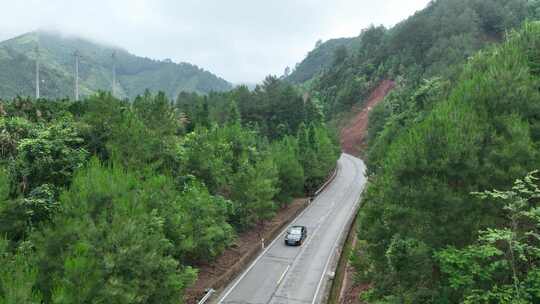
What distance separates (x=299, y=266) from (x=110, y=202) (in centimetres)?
1661

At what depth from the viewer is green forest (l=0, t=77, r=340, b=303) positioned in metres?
12.4

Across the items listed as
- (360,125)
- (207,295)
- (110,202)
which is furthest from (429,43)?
(110,202)

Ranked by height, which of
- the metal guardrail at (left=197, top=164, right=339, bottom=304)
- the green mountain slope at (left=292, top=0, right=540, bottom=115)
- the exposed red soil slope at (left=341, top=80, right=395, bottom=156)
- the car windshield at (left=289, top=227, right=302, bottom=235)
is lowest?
the metal guardrail at (left=197, top=164, right=339, bottom=304)

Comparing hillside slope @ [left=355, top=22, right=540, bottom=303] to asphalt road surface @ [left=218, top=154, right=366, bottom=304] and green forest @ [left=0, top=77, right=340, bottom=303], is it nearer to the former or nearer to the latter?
green forest @ [left=0, top=77, right=340, bottom=303]

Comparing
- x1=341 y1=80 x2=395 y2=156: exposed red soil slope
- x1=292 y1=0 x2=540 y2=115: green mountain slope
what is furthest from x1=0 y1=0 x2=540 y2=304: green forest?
x1=341 y1=80 x2=395 y2=156: exposed red soil slope

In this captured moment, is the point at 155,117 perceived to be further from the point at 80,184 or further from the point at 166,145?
the point at 80,184

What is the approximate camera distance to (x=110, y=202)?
1423 cm

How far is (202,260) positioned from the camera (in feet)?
85.6

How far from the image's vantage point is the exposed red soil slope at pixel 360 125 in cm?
9669

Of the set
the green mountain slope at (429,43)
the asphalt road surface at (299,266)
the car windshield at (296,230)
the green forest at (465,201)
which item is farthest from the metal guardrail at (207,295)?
the green mountain slope at (429,43)

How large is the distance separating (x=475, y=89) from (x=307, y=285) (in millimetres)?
14642

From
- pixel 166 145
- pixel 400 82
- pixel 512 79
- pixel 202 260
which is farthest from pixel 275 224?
pixel 400 82

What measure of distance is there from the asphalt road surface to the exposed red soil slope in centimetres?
5173

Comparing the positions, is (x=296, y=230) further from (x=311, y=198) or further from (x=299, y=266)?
(x=311, y=198)
